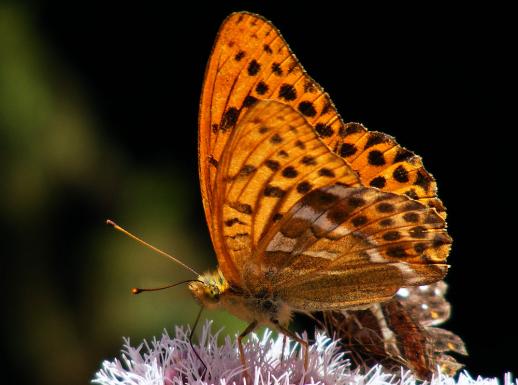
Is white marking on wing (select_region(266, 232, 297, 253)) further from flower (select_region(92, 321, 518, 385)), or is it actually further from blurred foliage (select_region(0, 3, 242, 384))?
blurred foliage (select_region(0, 3, 242, 384))

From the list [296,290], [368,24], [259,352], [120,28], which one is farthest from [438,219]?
[120,28]

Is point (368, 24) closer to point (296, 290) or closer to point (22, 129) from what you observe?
point (22, 129)

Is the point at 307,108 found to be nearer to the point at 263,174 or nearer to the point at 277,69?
the point at 277,69

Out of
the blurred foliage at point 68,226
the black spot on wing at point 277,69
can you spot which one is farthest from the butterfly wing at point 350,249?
the blurred foliage at point 68,226

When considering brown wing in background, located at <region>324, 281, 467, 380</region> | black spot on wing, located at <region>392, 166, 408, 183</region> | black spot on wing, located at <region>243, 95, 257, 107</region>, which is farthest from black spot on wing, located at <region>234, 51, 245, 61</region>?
brown wing in background, located at <region>324, 281, 467, 380</region>

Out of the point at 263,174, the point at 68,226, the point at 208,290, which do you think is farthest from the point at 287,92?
the point at 68,226
